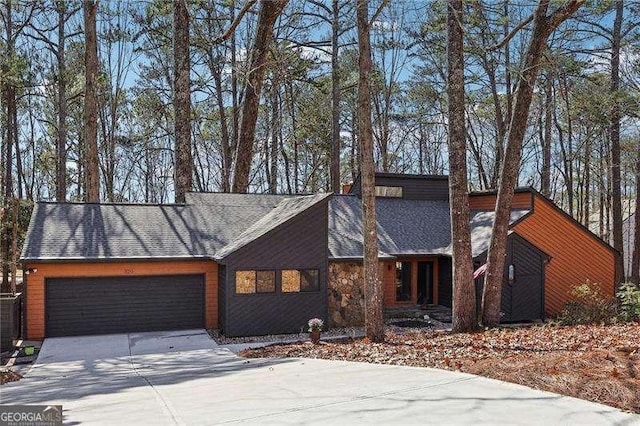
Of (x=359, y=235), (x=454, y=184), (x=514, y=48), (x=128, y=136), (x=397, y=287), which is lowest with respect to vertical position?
(x=397, y=287)

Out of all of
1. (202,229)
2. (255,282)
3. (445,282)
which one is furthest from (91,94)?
(445,282)

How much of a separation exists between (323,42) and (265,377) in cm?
1956

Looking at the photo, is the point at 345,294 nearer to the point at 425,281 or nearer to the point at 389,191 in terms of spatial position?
the point at 425,281

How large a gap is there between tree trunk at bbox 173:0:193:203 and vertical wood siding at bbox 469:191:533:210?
35.9 ft

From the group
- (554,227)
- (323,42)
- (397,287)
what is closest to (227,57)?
(323,42)

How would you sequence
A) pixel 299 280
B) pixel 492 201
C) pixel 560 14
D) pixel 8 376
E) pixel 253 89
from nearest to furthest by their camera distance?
pixel 8 376 < pixel 560 14 < pixel 299 280 < pixel 253 89 < pixel 492 201

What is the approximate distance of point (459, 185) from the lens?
38.7 ft

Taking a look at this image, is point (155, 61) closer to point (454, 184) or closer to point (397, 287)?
point (397, 287)

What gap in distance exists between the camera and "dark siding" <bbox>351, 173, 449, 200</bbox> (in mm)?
20453

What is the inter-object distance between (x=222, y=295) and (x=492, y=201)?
425 inches

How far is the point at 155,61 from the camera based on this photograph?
26.9 meters

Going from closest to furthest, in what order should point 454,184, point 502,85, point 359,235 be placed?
point 454,184, point 359,235, point 502,85

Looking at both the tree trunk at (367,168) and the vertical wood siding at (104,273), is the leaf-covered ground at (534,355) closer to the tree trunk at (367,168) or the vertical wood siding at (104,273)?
the tree trunk at (367,168)

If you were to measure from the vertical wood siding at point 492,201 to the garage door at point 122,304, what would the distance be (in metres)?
11.1
